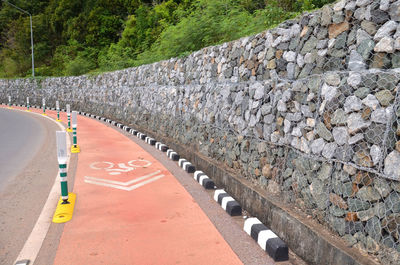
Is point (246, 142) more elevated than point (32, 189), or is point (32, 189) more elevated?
point (246, 142)

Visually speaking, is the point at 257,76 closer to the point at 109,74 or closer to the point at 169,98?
the point at 169,98

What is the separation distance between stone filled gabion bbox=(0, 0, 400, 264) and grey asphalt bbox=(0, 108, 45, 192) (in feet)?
15.1

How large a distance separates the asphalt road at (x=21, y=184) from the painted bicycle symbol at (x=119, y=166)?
996 mm

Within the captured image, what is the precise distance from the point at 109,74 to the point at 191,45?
705cm

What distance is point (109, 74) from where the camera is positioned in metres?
19.5

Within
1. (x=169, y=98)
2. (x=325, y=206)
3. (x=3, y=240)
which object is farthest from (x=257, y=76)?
(x=169, y=98)

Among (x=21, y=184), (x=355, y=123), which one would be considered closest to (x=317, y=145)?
(x=355, y=123)

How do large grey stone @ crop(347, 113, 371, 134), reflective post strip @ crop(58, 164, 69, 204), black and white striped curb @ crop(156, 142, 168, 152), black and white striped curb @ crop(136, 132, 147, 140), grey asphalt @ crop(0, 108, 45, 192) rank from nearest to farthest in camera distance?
large grey stone @ crop(347, 113, 371, 134) < reflective post strip @ crop(58, 164, 69, 204) < grey asphalt @ crop(0, 108, 45, 192) < black and white striped curb @ crop(156, 142, 168, 152) < black and white striped curb @ crop(136, 132, 147, 140)

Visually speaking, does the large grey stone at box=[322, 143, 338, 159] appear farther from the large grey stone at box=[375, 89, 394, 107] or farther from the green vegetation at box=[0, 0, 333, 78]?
the green vegetation at box=[0, 0, 333, 78]

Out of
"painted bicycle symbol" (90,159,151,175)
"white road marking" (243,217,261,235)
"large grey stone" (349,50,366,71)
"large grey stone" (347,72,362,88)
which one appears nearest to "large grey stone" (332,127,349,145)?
"large grey stone" (347,72,362,88)

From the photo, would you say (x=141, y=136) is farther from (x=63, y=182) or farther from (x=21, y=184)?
(x=63, y=182)

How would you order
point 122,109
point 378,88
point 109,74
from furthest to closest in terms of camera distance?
point 109,74 < point 122,109 < point 378,88

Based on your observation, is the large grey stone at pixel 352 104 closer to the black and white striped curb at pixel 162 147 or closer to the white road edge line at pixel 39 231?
the white road edge line at pixel 39 231

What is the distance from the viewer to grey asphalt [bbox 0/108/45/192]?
7.61 meters
